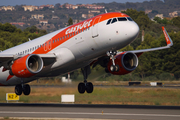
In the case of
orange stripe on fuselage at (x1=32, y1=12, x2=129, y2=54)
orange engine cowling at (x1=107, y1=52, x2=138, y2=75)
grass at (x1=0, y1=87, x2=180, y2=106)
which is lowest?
grass at (x1=0, y1=87, x2=180, y2=106)

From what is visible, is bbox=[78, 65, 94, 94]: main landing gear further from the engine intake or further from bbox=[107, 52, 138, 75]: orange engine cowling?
the engine intake

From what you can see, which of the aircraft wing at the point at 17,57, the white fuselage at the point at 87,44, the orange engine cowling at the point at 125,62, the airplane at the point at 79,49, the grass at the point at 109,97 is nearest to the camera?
the white fuselage at the point at 87,44

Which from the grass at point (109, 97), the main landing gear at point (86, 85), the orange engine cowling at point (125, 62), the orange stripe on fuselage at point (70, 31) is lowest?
the grass at point (109, 97)

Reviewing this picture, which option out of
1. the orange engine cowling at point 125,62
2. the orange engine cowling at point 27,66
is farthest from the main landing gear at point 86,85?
the orange engine cowling at point 27,66

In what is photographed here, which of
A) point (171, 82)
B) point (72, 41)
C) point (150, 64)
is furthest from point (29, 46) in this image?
point (150, 64)

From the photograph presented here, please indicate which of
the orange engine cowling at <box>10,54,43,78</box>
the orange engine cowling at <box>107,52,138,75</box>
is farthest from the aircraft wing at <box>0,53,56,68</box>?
the orange engine cowling at <box>107,52,138,75</box>

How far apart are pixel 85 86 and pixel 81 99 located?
34.8ft

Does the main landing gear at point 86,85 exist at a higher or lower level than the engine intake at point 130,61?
lower

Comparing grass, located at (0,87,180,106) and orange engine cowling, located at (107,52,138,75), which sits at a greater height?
orange engine cowling, located at (107,52,138,75)

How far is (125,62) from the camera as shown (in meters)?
36.3

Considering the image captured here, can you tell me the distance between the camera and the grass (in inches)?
1801

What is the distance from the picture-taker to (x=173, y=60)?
89.1 meters

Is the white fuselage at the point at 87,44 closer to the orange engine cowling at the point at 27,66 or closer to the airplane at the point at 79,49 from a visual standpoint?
the airplane at the point at 79,49

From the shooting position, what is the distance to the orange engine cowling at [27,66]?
30.8 meters
